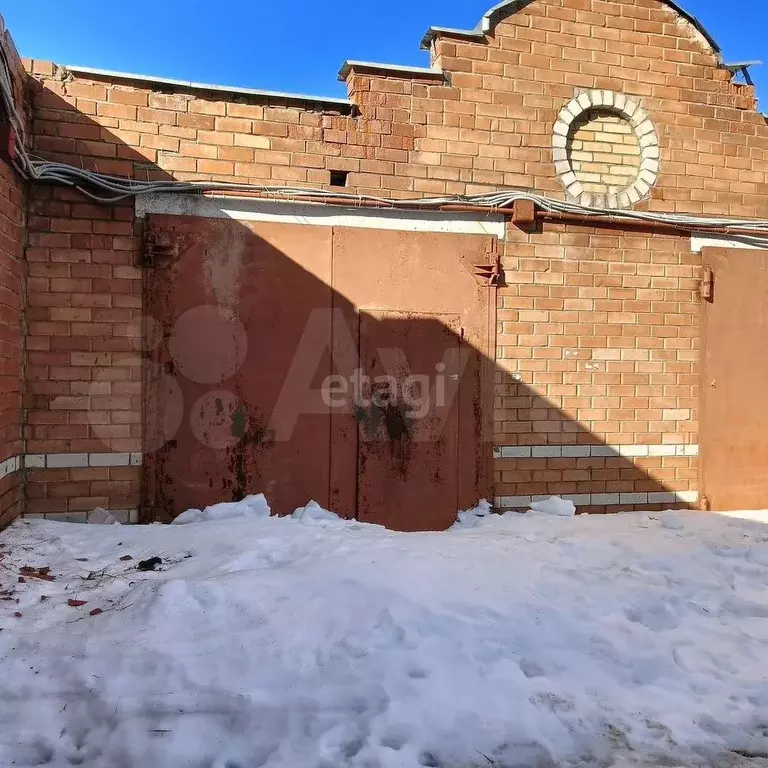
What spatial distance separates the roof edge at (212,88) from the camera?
415cm

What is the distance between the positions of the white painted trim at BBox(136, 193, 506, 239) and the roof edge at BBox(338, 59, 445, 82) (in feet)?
3.42

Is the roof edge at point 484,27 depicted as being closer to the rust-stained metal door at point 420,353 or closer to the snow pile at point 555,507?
the rust-stained metal door at point 420,353

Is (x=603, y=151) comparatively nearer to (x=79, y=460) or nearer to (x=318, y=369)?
(x=318, y=369)

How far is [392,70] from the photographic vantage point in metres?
4.63

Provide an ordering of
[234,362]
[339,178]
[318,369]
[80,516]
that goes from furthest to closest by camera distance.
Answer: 1. [339,178]
2. [318,369]
3. [234,362]
4. [80,516]

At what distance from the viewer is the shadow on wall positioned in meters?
4.27

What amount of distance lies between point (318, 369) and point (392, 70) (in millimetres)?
2350

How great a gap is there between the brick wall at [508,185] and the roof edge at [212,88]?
3 cm

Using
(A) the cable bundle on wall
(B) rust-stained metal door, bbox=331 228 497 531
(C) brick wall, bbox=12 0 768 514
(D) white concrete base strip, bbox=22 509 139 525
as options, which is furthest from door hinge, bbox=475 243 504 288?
(D) white concrete base strip, bbox=22 509 139 525

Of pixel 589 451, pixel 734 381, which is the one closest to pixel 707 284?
pixel 734 381

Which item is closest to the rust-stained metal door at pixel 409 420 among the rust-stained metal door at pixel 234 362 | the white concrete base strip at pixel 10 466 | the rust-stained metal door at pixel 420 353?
the rust-stained metal door at pixel 420 353

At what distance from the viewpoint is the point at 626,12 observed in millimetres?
5078

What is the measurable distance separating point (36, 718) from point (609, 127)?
5.41 metres

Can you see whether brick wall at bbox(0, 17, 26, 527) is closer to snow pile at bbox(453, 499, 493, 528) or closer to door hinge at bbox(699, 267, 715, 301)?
snow pile at bbox(453, 499, 493, 528)
